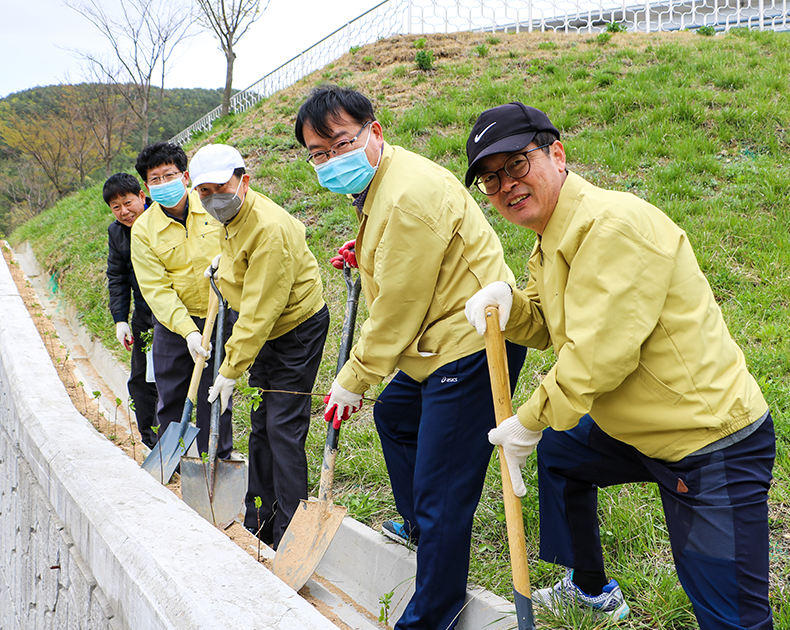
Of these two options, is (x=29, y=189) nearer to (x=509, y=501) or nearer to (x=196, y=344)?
(x=196, y=344)

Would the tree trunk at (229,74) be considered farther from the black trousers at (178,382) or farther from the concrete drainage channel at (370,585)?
the concrete drainage channel at (370,585)

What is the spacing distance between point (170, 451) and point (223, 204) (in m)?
1.71

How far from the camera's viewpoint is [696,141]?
704 centimetres

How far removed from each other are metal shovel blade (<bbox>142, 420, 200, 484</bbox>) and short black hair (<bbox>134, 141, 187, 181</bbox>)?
175 cm

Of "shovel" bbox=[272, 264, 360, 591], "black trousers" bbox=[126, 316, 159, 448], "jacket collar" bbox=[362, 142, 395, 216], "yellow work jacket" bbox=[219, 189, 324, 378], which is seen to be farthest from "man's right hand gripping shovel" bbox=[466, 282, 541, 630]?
"black trousers" bbox=[126, 316, 159, 448]

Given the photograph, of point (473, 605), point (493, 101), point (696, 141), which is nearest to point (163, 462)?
point (473, 605)

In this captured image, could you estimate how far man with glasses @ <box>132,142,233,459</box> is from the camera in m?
4.07

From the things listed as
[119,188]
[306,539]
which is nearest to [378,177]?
[306,539]

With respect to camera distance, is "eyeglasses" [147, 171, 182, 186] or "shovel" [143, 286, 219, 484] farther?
"eyeglasses" [147, 171, 182, 186]

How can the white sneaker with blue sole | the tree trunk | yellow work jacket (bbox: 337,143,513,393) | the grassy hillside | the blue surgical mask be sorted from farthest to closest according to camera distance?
the tree trunk
the blue surgical mask
the grassy hillside
the white sneaker with blue sole
yellow work jacket (bbox: 337,143,513,393)

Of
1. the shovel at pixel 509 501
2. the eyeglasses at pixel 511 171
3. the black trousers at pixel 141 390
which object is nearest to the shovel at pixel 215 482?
the black trousers at pixel 141 390

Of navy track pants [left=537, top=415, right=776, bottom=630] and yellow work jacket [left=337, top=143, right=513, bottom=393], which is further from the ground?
yellow work jacket [left=337, top=143, right=513, bottom=393]

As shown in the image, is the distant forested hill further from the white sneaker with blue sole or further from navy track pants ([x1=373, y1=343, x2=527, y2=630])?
the white sneaker with blue sole

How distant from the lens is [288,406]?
328 centimetres
